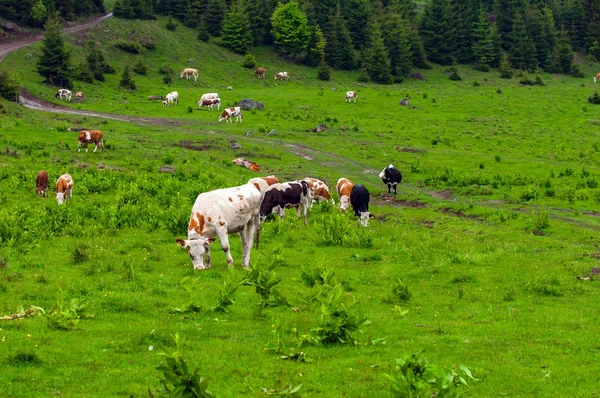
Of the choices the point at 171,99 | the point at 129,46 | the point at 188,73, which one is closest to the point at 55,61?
the point at 171,99

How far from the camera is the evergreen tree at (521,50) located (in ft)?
342

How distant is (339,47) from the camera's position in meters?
97.2

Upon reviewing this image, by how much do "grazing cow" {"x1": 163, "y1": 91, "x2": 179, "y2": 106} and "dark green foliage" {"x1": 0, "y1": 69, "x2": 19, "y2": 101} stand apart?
577 inches

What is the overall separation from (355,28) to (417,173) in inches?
2702

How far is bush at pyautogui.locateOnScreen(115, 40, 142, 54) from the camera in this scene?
8363cm

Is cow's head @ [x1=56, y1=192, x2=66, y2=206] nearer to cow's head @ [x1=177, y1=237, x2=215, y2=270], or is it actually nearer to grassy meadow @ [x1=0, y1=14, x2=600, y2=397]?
grassy meadow @ [x1=0, y1=14, x2=600, y2=397]

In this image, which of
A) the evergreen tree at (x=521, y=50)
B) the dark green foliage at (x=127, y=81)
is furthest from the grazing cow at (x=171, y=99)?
the evergreen tree at (x=521, y=50)

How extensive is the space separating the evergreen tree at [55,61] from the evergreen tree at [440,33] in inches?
2337

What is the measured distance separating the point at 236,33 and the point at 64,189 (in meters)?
69.6

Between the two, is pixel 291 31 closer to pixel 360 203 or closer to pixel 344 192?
pixel 344 192

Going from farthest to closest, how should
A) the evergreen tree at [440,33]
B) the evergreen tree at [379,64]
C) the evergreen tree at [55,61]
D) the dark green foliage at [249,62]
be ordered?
the evergreen tree at [440,33], the evergreen tree at [379,64], the dark green foliage at [249,62], the evergreen tree at [55,61]

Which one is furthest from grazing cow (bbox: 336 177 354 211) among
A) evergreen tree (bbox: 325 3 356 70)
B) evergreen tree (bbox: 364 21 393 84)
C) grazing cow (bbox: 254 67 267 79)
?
evergreen tree (bbox: 325 3 356 70)

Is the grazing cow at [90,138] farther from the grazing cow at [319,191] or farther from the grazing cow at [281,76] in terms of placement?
the grazing cow at [281,76]

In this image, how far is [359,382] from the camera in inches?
412
